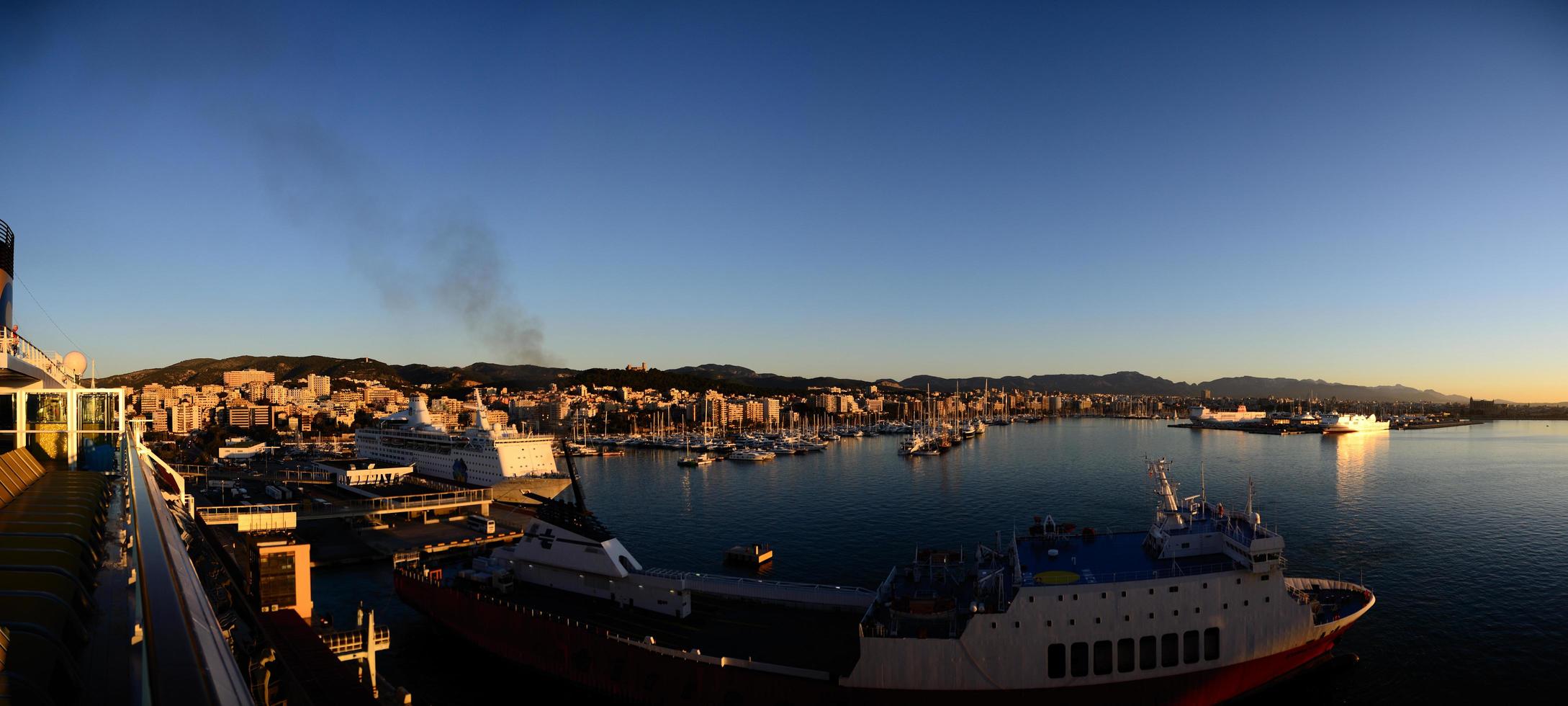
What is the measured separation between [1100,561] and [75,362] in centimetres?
2067

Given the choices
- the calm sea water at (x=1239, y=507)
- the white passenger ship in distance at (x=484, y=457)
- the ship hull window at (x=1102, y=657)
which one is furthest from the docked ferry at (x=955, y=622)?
the white passenger ship in distance at (x=484, y=457)

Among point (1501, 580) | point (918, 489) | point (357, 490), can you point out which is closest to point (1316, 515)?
point (1501, 580)

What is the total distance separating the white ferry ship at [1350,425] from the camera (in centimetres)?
10125

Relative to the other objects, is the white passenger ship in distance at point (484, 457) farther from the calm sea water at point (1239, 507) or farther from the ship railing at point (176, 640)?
the ship railing at point (176, 640)

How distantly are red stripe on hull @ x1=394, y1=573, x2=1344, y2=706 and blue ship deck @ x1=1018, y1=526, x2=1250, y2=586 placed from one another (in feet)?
6.07

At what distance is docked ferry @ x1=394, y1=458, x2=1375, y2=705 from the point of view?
13.1 meters

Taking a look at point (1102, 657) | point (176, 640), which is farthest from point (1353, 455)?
point (176, 640)

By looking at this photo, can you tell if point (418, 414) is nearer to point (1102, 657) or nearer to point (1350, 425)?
point (1102, 657)

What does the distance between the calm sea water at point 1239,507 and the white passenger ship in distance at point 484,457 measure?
388 cm

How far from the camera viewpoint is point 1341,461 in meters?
60.3

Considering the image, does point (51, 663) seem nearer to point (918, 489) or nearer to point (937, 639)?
point (937, 639)

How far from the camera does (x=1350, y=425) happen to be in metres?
102

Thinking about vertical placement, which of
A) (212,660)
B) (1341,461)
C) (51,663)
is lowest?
(1341,461)

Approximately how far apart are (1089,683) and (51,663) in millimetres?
14629
